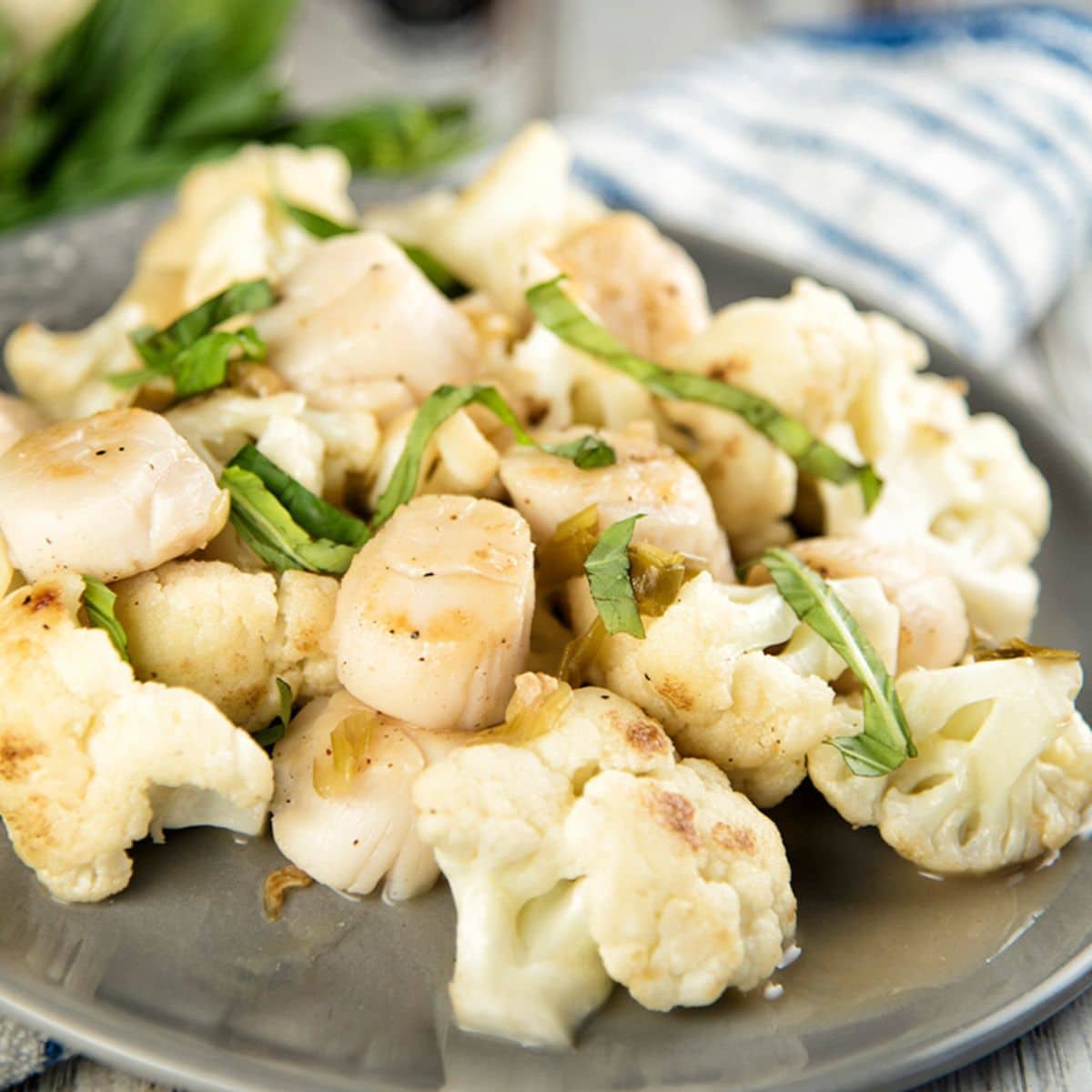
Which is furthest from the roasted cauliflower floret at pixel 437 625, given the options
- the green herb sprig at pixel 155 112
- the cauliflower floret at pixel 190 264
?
the green herb sprig at pixel 155 112

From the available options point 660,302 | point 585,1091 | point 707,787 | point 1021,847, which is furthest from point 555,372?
point 585,1091

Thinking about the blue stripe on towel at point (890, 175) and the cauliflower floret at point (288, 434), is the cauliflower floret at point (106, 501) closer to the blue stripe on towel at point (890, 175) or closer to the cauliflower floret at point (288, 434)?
the cauliflower floret at point (288, 434)

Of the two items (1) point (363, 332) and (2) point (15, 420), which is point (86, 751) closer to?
(2) point (15, 420)

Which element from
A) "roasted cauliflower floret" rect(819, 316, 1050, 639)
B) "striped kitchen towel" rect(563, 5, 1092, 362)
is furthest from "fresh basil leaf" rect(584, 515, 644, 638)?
"striped kitchen towel" rect(563, 5, 1092, 362)

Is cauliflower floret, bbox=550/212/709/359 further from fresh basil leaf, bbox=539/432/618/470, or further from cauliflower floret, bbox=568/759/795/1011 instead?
cauliflower floret, bbox=568/759/795/1011

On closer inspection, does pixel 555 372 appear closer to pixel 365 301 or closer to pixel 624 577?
pixel 365 301
